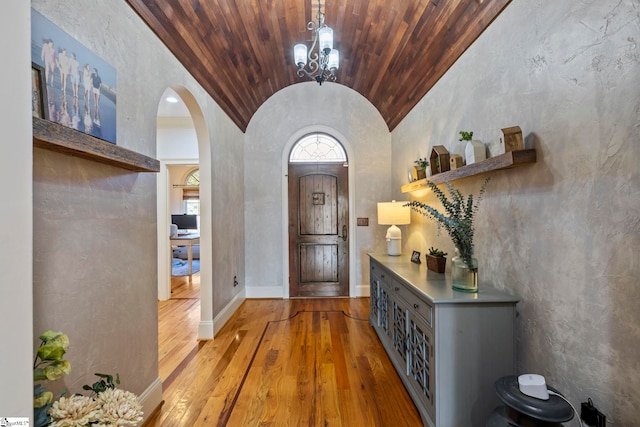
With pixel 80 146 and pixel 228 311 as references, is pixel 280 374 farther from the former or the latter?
pixel 80 146

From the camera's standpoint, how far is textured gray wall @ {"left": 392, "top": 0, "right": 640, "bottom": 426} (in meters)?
1.07

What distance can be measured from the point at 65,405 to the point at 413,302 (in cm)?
182

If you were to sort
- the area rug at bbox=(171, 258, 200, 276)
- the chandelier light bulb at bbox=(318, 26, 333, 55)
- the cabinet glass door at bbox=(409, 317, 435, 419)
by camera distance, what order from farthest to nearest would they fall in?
the area rug at bbox=(171, 258, 200, 276) → the chandelier light bulb at bbox=(318, 26, 333, 55) → the cabinet glass door at bbox=(409, 317, 435, 419)

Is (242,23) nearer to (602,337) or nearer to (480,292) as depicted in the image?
(480,292)

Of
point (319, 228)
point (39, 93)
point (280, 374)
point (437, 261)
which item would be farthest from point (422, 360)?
point (319, 228)

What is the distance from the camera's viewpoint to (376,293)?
3049 mm

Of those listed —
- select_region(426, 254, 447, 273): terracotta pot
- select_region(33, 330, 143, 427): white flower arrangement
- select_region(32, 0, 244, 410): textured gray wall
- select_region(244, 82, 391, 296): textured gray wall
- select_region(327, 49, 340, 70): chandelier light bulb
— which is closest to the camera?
select_region(33, 330, 143, 427): white flower arrangement

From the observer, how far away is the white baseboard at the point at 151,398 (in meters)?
1.76

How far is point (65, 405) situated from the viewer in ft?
2.78

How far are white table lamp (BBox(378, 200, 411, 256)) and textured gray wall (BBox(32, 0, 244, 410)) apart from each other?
7.83 feet

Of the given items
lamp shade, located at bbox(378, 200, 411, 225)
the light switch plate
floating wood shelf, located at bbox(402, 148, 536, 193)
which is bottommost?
the light switch plate

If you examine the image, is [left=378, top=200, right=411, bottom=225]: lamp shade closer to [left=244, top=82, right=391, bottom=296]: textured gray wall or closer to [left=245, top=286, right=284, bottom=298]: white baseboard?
[left=244, top=82, right=391, bottom=296]: textured gray wall

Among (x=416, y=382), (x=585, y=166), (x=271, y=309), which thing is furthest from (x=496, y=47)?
(x=271, y=309)

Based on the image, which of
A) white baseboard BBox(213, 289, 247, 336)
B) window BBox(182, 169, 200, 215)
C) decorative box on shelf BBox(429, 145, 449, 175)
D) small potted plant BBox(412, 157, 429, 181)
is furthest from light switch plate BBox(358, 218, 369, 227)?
window BBox(182, 169, 200, 215)
